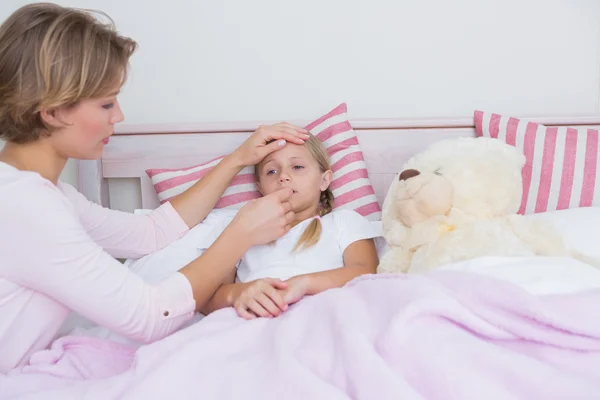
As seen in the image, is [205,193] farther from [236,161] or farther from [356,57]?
[356,57]

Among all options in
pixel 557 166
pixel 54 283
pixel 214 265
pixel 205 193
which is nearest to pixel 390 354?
pixel 214 265

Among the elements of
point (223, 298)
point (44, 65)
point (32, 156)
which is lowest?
point (223, 298)

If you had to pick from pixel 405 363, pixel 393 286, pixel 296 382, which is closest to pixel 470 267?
pixel 393 286

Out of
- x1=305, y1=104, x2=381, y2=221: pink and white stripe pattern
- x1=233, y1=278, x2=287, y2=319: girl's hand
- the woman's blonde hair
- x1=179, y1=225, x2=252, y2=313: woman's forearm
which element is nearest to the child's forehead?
x1=305, y1=104, x2=381, y2=221: pink and white stripe pattern

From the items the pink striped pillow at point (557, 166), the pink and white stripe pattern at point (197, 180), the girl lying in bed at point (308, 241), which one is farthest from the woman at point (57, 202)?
the pink striped pillow at point (557, 166)

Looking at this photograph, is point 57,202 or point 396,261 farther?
point 396,261

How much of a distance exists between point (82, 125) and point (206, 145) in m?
0.63

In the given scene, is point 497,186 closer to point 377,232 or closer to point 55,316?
point 377,232

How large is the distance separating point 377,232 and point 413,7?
0.73 meters

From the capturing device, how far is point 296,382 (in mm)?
777

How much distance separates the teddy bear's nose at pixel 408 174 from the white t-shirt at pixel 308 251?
21cm

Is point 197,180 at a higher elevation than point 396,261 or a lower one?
higher

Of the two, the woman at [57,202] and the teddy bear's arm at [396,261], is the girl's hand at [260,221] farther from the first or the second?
the teddy bear's arm at [396,261]

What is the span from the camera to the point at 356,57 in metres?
1.70
